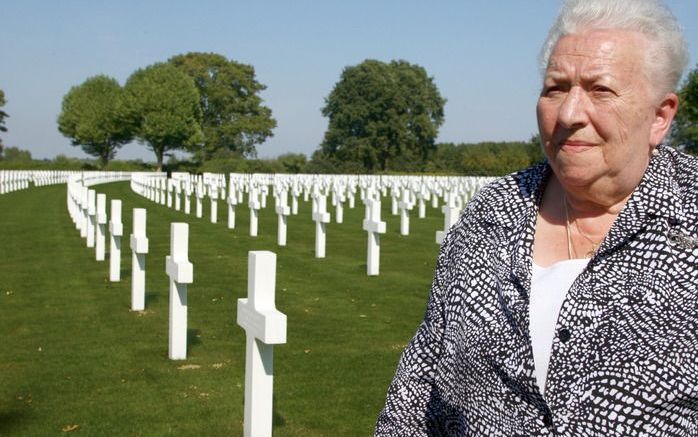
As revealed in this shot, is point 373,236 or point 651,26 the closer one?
point 651,26

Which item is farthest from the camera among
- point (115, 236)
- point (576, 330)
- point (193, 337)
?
point (115, 236)

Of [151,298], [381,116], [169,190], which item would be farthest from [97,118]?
[151,298]

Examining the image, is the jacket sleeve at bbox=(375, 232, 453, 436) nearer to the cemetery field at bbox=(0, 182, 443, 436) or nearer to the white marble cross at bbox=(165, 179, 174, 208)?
the cemetery field at bbox=(0, 182, 443, 436)

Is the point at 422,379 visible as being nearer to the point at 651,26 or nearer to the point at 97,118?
the point at 651,26

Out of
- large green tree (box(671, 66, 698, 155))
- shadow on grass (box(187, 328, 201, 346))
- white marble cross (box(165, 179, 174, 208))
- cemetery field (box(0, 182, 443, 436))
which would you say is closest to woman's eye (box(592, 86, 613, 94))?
cemetery field (box(0, 182, 443, 436))

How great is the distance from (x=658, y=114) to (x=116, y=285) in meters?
10.5

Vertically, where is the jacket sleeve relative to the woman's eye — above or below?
below

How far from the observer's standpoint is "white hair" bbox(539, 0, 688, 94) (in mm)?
1979

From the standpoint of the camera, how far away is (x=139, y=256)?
970 cm

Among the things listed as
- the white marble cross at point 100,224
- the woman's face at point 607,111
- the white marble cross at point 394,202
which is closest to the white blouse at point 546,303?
the woman's face at point 607,111

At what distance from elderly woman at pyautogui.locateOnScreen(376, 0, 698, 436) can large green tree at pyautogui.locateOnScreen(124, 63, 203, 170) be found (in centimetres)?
7812

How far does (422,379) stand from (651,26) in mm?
948

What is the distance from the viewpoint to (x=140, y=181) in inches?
1682

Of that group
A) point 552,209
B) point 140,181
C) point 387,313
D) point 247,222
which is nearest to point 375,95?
point 140,181
